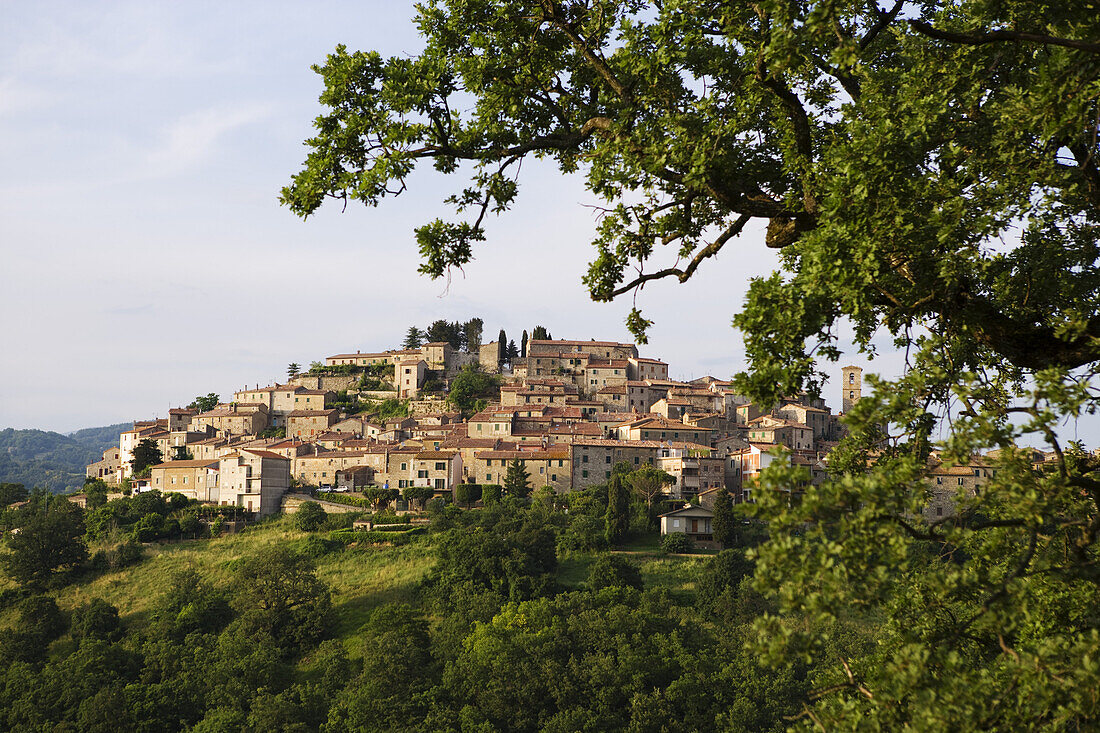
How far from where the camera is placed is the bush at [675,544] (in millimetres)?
56406

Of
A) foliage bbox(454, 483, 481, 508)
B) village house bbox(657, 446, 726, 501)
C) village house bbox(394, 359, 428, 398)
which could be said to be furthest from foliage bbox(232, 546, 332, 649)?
village house bbox(394, 359, 428, 398)

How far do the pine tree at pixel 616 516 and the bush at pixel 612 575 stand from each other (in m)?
5.95

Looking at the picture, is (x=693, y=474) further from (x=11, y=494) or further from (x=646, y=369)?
(x=11, y=494)

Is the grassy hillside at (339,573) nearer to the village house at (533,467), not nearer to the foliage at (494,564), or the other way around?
the foliage at (494,564)

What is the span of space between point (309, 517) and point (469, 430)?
52.4 feet

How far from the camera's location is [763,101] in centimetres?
682

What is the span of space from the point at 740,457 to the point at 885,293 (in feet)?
207

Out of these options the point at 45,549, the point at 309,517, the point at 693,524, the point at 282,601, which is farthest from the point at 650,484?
the point at 45,549

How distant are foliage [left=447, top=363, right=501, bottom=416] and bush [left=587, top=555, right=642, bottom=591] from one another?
37.4 metres

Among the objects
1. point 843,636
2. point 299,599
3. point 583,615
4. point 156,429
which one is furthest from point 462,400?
point 843,636

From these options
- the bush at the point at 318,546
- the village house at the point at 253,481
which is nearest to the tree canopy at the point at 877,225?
the bush at the point at 318,546

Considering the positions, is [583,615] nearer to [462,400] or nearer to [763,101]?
[763,101]

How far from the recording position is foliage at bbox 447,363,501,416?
290 ft

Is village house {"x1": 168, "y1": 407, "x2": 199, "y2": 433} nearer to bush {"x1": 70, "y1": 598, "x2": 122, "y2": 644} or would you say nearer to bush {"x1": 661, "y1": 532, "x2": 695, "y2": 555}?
bush {"x1": 70, "y1": 598, "x2": 122, "y2": 644}
